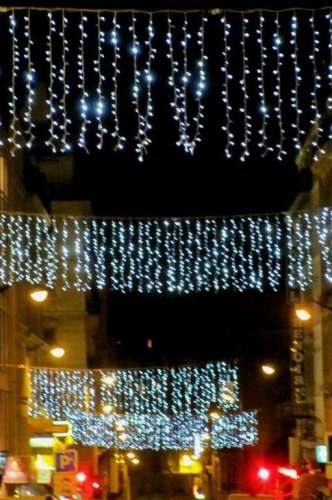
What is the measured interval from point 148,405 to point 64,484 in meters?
48.5

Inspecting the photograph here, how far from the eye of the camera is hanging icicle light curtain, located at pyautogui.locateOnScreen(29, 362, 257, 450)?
56750 mm

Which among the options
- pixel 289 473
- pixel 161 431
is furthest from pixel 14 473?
pixel 161 431

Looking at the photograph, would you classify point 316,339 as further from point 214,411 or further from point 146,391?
point 146,391

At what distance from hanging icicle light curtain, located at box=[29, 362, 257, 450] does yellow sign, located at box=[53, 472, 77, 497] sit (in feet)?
76.8

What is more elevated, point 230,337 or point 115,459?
point 230,337

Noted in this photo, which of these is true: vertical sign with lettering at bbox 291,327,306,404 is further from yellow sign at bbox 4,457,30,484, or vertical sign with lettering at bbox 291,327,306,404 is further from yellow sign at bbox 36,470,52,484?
yellow sign at bbox 4,457,30,484

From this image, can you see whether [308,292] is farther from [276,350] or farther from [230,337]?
[230,337]

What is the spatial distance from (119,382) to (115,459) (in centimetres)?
1514

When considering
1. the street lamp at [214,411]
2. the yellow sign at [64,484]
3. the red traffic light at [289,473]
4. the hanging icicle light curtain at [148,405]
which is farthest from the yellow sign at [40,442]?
the yellow sign at [64,484]

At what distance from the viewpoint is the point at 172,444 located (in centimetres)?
8331

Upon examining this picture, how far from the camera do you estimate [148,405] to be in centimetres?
7375

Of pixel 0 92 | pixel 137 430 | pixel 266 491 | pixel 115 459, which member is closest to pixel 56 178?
pixel 137 430

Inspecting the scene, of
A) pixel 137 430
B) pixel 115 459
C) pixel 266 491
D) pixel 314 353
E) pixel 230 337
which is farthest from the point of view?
pixel 115 459

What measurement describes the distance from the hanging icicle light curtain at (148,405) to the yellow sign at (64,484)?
23.4 m
